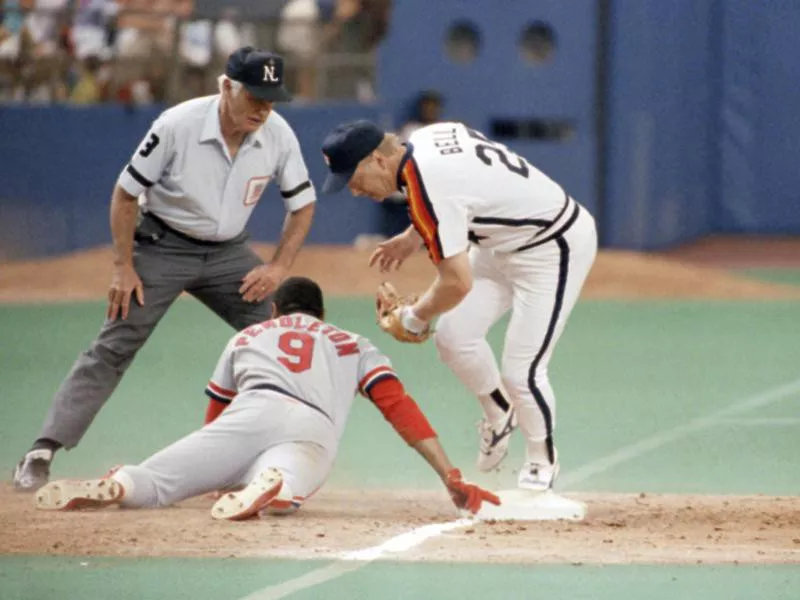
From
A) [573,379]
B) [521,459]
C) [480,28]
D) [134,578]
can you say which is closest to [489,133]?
[480,28]

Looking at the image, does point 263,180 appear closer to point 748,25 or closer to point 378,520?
point 378,520

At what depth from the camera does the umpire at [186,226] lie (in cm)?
913

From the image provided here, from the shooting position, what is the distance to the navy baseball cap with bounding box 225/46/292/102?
351 inches

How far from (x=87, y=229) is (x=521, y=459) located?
46.5 feet

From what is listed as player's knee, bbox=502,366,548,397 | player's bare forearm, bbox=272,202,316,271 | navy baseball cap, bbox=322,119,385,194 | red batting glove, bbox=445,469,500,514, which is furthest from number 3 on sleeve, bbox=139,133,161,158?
red batting glove, bbox=445,469,500,514

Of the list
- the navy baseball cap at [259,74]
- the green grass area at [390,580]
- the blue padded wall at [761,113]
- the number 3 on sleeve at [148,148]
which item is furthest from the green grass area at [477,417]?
the blue padded wall at [761,113]

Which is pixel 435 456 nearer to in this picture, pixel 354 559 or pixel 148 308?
pixel 354 559

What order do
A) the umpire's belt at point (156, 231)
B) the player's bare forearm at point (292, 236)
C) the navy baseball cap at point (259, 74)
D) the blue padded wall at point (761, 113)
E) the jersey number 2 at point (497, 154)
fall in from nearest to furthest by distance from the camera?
the jersey number 2 at point (497, 154)
the navy baseball cap at point (259, 74)
the umpire's belt at point (156, 231)
the player's bare forearm at point (292, 236)
the blue padded wall at point (761, 113)

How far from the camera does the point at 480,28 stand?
23906 mm

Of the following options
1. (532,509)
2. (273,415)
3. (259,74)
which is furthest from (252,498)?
(259,74)

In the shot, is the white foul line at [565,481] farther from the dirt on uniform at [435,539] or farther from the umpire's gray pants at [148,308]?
the umpire's gray pants at [148,308]

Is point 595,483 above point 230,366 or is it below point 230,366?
below

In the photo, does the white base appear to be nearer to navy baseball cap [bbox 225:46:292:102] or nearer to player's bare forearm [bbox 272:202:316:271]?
player's bare forearm [bbox 272:202:316:271]

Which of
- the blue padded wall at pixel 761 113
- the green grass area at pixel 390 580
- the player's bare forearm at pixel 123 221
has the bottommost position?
the blue padded wall at pixel 761 113
